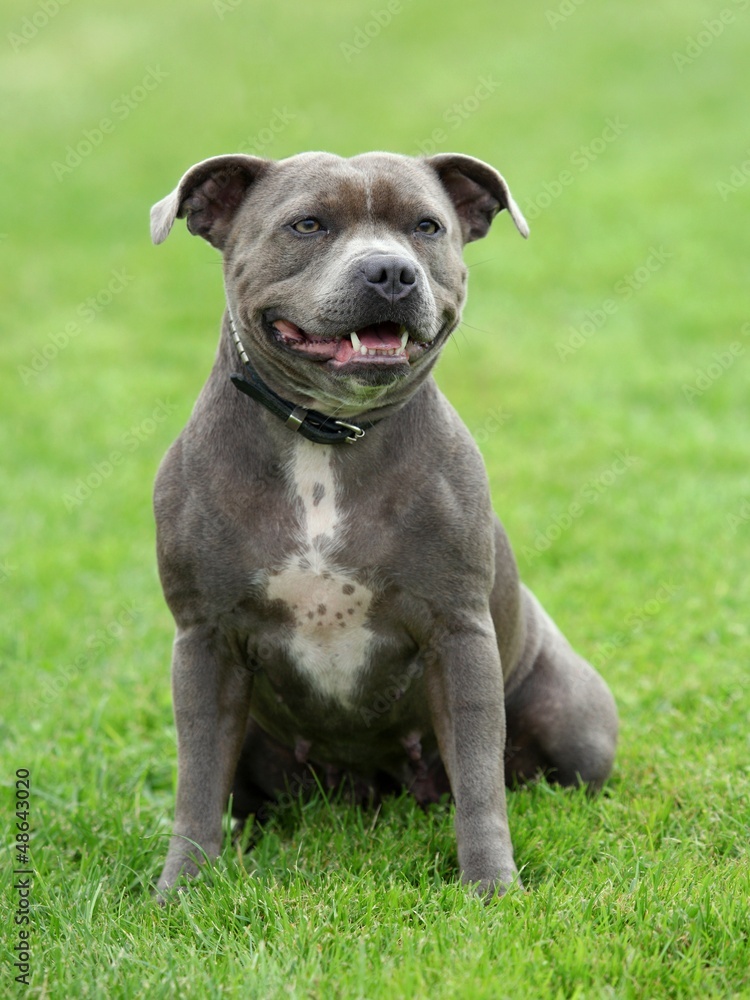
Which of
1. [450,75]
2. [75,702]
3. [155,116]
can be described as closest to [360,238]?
[75,702]

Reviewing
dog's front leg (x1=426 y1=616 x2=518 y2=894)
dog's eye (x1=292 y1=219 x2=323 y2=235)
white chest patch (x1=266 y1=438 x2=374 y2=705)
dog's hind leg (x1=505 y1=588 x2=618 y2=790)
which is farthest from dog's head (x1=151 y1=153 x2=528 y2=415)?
dog's hind leg (x1=505 y1=588 x2=618 y2=790)

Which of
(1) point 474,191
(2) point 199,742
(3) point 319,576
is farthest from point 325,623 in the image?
(1) point 474,191

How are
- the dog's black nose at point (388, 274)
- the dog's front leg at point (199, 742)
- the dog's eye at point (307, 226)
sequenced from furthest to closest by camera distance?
the dog's front leg at point (199, 742)
the dog's eye at point (307, 226)
the dog's black nose at point (388, 274)

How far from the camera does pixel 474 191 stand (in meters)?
3.80

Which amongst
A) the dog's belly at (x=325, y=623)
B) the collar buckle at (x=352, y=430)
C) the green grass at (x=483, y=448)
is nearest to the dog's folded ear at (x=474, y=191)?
the collar buckle at (x=352, y=430)

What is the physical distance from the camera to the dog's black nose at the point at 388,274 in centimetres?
→ 310

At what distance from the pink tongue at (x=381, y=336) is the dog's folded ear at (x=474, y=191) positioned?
54 centimetres

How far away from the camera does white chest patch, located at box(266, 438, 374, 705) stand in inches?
132

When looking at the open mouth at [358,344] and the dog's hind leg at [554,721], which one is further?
the dog's hind leg at [554,721]

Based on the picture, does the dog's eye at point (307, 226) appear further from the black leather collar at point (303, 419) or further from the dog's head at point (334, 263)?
the black leather collar at point (303, 419)

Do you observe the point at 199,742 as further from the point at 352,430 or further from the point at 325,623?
the point at 352,430

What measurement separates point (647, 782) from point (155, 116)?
1326cm

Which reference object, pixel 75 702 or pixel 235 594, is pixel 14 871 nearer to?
pixel 235 594

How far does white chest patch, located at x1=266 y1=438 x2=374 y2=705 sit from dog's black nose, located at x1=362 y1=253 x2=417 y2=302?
0.49 meters
